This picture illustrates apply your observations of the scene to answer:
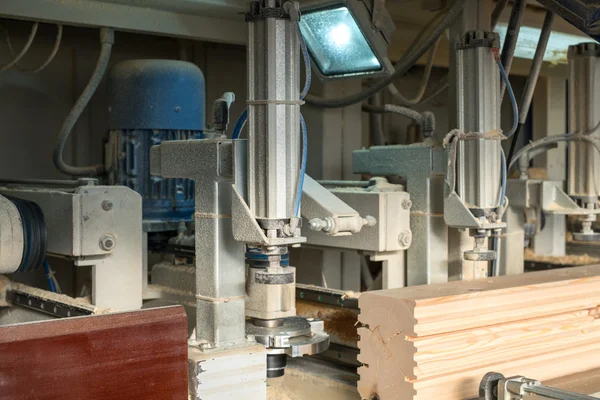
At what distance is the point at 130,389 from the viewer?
1.40 metres

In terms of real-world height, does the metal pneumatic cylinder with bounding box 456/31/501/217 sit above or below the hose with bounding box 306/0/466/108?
below

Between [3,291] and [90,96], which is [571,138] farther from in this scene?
[3,291]

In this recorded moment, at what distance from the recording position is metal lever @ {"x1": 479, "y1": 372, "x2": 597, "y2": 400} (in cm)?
138

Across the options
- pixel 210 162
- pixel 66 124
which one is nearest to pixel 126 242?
pixel 210 162

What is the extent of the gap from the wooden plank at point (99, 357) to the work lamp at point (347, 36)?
4.78 ft

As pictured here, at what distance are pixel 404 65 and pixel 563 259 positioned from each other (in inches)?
51.9

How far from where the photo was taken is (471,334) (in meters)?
1.64

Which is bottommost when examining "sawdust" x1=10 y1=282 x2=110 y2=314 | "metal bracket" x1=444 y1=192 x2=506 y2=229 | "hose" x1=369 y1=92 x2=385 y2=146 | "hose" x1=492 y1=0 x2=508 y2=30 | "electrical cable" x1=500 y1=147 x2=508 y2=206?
"sawdust" x1=10 y1=282 x2=110 y2=314

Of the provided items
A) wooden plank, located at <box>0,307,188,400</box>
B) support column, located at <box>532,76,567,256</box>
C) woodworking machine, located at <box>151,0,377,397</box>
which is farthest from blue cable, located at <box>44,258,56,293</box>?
support column, located at <box>532,76,567,256</box>

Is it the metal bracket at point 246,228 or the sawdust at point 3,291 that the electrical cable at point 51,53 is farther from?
the metal bracket at point 246,228

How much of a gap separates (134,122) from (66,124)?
0.28m

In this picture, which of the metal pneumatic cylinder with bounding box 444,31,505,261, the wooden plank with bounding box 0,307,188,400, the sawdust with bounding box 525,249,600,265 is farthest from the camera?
the sawdust with bounding box 525,249,600,265

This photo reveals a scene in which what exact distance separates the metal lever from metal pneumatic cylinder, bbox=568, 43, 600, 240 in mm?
1861

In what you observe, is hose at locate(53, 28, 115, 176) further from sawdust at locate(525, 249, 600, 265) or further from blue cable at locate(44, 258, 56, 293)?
sawdust at locate(525, 249, 600, 265)
